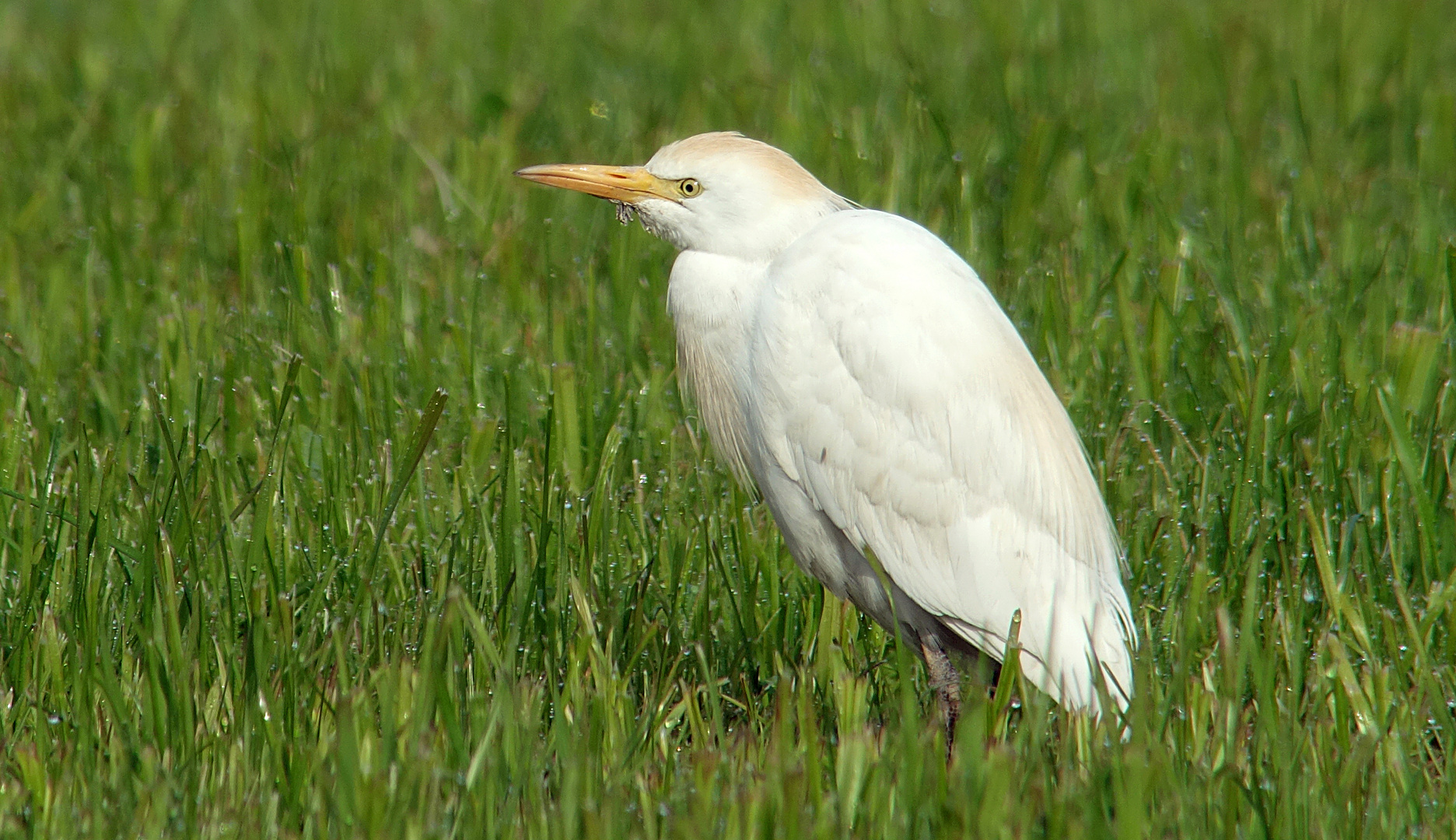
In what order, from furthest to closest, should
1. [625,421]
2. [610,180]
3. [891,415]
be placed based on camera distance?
[625,421]
[610,180]
[891,415]

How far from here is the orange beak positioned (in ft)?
8.75

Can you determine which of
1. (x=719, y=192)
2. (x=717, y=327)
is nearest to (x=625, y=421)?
(x=717, y=327)

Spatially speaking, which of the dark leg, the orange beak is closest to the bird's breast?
the orange beak

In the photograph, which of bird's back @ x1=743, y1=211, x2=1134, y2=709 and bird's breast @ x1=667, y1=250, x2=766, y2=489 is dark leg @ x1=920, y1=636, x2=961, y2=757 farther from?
bird's breast @ x1=667, y1=250, x2=766, y2=489

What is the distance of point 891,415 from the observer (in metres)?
2.58

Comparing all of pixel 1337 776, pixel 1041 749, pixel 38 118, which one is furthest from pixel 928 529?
pixel 38 118

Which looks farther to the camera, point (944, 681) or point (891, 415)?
point (944, 681)

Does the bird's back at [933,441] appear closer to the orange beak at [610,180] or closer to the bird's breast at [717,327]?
the bird's breast at [717,327]

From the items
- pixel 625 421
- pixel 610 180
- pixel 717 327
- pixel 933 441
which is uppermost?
pixel 610 180

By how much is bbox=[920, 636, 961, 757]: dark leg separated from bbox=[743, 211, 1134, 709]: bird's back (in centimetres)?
12

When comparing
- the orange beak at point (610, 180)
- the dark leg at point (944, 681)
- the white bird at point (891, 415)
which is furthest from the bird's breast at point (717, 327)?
the dark leg at point (944, 681)

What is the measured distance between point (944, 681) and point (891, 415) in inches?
20.0

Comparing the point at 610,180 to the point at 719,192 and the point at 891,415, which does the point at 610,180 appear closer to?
the point at 719,192

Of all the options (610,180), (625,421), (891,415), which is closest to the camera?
(891,415)
